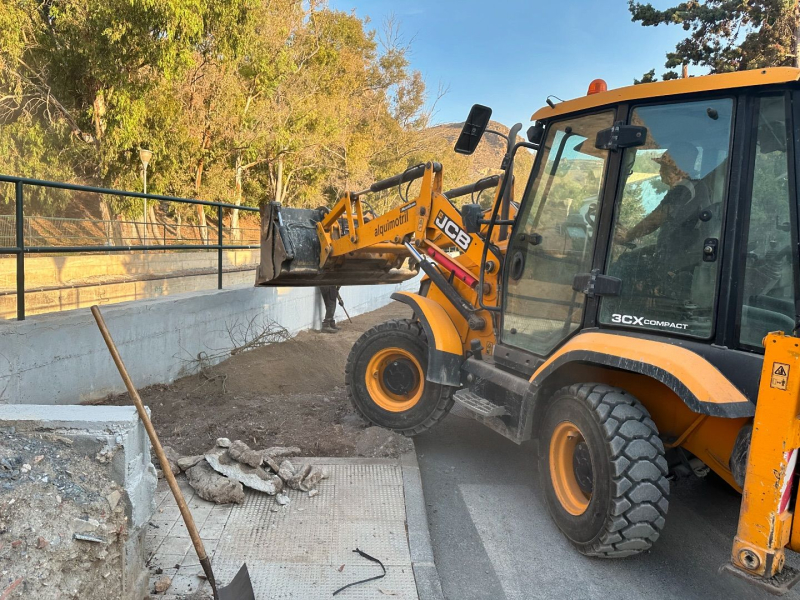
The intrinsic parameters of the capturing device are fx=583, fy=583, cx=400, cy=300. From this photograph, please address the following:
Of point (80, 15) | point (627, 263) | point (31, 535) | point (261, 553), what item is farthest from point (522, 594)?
point (80, 15)

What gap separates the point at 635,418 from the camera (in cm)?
308

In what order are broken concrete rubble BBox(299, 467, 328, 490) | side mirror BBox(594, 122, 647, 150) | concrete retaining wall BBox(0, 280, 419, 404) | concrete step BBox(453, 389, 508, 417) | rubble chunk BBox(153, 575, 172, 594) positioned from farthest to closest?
concrete retaining wall BBox(0, 280, 419, 404) → concrete step BBox(453, 389, 508, 417) → broken concrete rubble BBox(299, 467, 328, 490) → side mirror BBox(594, 122, 647, 150) → rubble chunk BBox(153, 575, 172, 594)

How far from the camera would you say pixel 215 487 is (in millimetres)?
3609

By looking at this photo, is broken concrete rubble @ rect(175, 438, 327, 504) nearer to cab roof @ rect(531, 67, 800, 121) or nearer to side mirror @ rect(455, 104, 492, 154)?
side mirror @ rect(455, 104, 492, 154)

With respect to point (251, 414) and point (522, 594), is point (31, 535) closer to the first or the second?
point (522, 594)

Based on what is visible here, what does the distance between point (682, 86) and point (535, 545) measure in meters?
2.72

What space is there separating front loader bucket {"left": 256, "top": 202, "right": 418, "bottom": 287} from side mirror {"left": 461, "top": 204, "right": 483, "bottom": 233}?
1.80 metres

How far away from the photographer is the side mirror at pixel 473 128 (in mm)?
4125

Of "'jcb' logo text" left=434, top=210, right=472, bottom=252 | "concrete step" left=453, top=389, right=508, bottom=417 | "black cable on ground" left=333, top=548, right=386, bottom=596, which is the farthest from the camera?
"'jcb' logo text" left=434, top=210, right=472, bottom=252

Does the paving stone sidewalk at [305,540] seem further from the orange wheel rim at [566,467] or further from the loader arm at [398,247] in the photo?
the loader arm at [398,247]

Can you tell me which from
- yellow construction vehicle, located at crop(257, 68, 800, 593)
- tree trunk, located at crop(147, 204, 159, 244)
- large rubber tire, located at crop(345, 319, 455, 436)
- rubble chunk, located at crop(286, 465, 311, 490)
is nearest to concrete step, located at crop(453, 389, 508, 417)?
yellow construction vehicle, located at crop(257, 68, 800, 593)

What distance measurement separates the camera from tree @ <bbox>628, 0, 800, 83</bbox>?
43.4 ft

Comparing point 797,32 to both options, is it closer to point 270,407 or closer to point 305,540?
point 270,407

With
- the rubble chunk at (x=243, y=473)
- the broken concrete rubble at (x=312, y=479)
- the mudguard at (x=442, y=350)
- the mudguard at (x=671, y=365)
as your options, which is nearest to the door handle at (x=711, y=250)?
the mudguard at (x=671, y=365)
